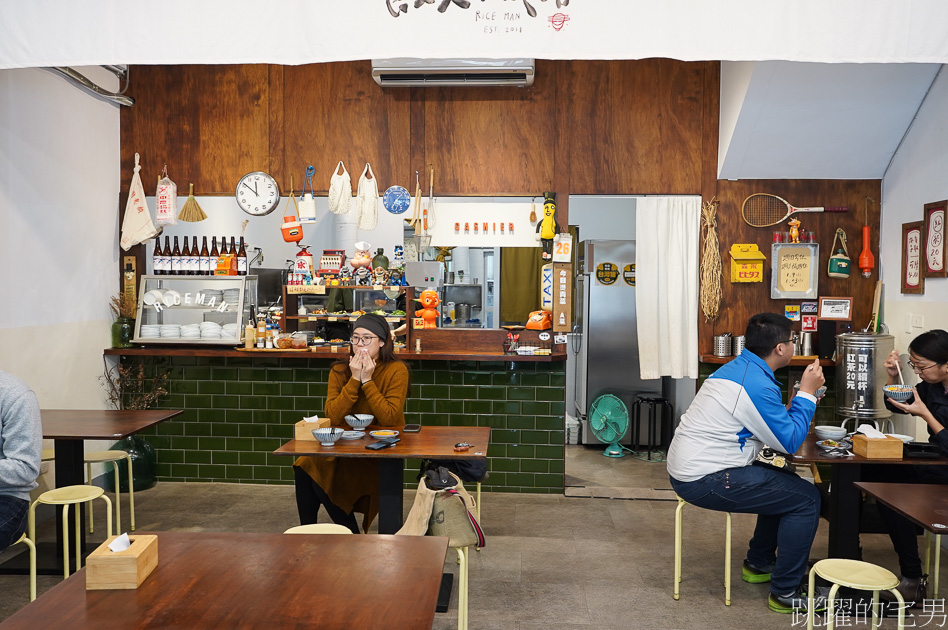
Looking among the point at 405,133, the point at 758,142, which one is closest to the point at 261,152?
the point at 405,133

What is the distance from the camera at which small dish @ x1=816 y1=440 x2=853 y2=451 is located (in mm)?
3922

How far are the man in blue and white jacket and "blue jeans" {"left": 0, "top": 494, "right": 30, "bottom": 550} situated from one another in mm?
3120

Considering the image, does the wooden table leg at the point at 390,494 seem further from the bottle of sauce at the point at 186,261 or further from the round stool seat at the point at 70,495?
the bottle of sauce at the point at 186,261

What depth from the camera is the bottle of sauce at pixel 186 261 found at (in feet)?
20.8

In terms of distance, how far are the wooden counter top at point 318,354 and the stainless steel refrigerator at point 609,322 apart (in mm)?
1662

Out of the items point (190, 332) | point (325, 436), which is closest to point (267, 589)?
point (325, 436)

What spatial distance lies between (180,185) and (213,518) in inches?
109

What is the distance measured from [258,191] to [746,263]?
3.97m

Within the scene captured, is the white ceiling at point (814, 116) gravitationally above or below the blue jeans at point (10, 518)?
above

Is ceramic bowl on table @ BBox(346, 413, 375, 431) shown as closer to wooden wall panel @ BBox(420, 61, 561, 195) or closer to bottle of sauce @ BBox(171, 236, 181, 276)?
wooden wall panel @ BBox(420, 61, 561, 195)

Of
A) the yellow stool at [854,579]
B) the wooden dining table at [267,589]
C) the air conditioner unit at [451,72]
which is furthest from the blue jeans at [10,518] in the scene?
the air conditioner unit at [451,72]

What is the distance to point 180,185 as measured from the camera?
20.9 feet

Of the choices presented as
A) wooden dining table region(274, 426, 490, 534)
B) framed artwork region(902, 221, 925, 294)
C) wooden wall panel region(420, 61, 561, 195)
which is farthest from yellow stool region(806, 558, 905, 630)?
wooden wall panel region(420, 61, 561, 195)

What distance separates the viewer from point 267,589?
2.25 m
